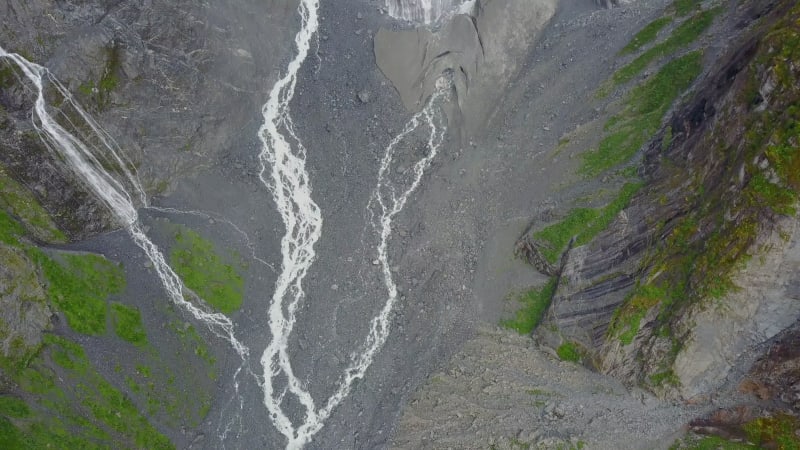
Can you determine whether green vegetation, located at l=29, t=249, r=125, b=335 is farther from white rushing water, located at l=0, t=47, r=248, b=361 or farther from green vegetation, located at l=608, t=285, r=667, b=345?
green vegetation, located at l=608, t=285, r=667, b=345

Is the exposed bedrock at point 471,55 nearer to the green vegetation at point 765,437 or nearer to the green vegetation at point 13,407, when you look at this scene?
the green vegetation at point 765,437

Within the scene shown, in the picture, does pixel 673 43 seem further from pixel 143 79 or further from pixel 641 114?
pixel 143 79

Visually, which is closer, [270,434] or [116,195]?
[270,434]

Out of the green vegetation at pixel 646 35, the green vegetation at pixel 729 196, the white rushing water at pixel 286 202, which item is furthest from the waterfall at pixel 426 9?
the green vegetation at pixel 729 196

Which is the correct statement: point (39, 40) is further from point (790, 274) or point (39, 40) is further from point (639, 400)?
point (790, 274)

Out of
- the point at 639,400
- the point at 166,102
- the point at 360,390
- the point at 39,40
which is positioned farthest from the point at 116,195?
the point at 639,400

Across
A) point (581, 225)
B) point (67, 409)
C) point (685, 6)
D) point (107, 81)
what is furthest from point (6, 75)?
point (685, 6)
